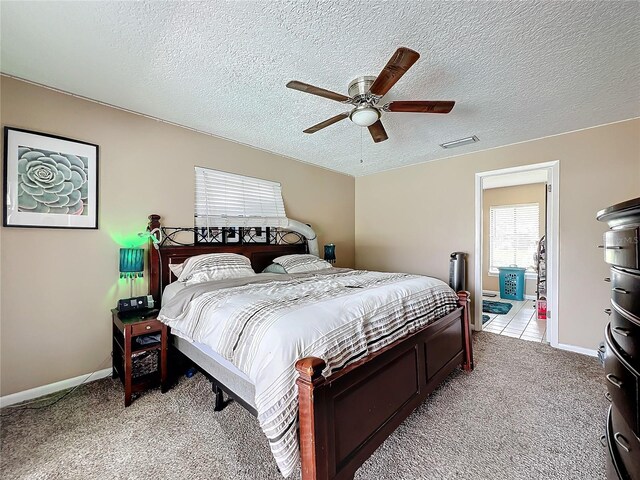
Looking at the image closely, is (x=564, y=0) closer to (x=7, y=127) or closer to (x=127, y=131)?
(x=127, y=131)

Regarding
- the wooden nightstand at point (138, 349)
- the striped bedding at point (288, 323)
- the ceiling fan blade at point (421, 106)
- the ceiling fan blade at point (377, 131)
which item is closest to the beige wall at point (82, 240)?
the wooden nightstand at point (138, 349)

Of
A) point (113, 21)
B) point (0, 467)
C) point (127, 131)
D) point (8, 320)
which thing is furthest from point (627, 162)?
point (8, 320)

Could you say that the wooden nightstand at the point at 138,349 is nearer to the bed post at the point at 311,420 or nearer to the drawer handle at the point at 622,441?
the bed post at the point at 311,420

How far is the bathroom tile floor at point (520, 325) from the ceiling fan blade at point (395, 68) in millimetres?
3717

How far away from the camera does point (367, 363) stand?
1.53 meters

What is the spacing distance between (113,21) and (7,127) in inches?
54.5

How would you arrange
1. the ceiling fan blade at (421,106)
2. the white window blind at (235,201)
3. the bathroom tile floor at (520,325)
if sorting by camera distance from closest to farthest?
1. the ceiling fan blade at (421,106)
2. the white window blind at (235,201)
3. the bathroom tile floor at (520,325)

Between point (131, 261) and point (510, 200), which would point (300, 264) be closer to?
point (131, 261)

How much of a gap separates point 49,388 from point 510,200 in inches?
319

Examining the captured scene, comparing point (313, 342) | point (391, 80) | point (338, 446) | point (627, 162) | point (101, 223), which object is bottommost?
point (338, 446)

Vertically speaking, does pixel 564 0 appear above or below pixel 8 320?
above

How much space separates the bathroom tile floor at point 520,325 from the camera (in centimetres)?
375

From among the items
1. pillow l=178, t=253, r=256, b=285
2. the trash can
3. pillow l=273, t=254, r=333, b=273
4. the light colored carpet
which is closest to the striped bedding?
pillow l=178, t=253, r=256, b=285

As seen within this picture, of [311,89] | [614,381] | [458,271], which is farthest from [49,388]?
[458,271]
